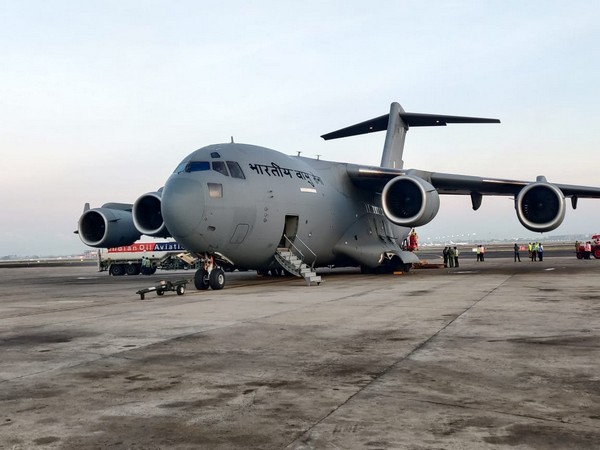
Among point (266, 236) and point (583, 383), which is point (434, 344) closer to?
point (583, 383)

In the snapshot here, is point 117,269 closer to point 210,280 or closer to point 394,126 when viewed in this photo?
point 394,126

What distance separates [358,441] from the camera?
11.7 feet

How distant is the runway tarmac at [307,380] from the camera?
12.2 feet

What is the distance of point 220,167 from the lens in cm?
1681

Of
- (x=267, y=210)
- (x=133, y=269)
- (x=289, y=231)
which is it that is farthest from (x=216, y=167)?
(x=133, y=269)

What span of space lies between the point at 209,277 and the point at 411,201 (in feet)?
27.7

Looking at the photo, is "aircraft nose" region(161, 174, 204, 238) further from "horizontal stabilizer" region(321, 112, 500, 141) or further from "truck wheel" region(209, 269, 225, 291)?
"horizontal stabilizer" region(321, 112, 500, 141)

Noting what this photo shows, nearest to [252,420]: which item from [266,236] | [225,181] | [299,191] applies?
[225,181]

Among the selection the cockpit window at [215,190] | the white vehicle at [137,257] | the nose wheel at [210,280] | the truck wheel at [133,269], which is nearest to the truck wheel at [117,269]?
the white vehicle at [137,257]

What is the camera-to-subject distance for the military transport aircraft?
1636 cm

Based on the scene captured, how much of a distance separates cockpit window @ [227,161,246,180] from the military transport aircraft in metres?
0.03

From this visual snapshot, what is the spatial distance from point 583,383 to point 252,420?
287cm

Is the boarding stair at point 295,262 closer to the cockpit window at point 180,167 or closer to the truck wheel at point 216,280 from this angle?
the truck wheel at point 216,280

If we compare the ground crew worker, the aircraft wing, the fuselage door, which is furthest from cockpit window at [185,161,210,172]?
the ground crew worker
